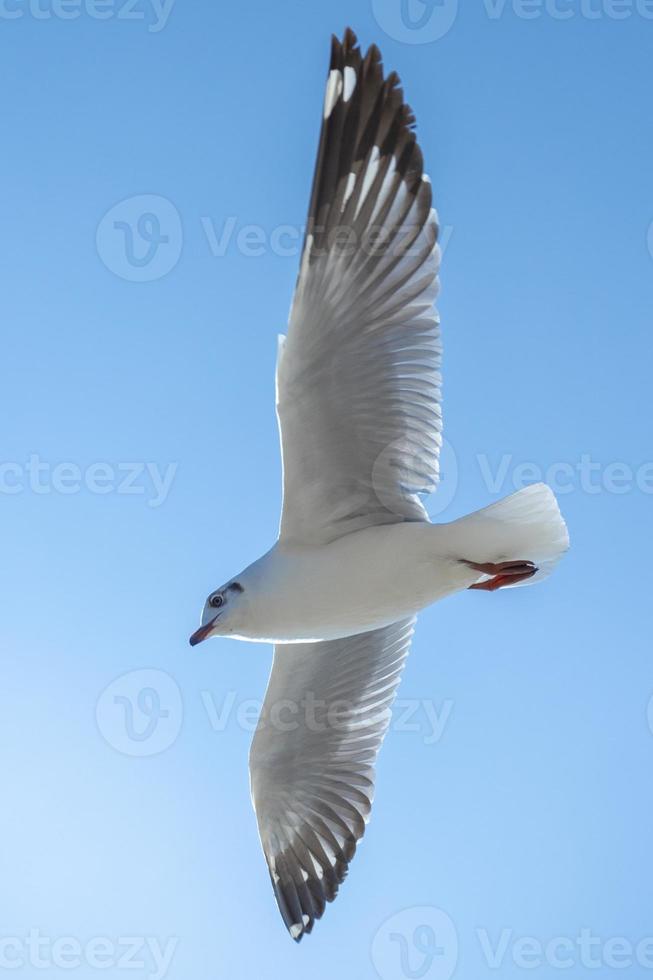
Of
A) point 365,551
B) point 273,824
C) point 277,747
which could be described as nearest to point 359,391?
point 365,551

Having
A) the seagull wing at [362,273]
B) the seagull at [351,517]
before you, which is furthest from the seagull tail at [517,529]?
the seagull wing at [362,273]

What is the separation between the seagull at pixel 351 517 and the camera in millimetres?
4305

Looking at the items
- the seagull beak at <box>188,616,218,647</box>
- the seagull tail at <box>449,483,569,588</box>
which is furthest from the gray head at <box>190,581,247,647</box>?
the seagull tail at <box>449,483,569,588</box>

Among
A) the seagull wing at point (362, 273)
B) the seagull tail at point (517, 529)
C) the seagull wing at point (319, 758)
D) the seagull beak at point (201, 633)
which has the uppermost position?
the seagull wing at point (362, 273)

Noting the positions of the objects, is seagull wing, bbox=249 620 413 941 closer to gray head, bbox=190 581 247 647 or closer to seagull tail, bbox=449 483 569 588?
gray head, bbox=190 581 247 647

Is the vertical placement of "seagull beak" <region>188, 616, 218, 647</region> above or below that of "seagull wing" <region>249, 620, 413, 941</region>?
above

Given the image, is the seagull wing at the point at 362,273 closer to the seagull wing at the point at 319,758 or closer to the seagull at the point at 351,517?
the seagull at the point at 351,517

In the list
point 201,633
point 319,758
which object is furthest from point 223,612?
point 319,758

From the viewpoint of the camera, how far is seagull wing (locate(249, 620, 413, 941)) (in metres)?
5.45

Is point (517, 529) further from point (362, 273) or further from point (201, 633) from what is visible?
point (201, 633)

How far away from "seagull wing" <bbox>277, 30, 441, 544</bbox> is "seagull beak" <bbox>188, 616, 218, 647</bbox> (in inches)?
31.9

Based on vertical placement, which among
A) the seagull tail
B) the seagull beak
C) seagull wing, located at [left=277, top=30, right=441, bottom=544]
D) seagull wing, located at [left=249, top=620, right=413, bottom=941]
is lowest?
seagull wing, located at [left=249, top=620, right=413, bottom=941]

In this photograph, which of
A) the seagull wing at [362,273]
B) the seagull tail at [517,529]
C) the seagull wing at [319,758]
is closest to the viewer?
the seagull wing at [362,273]

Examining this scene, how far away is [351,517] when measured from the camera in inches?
191
